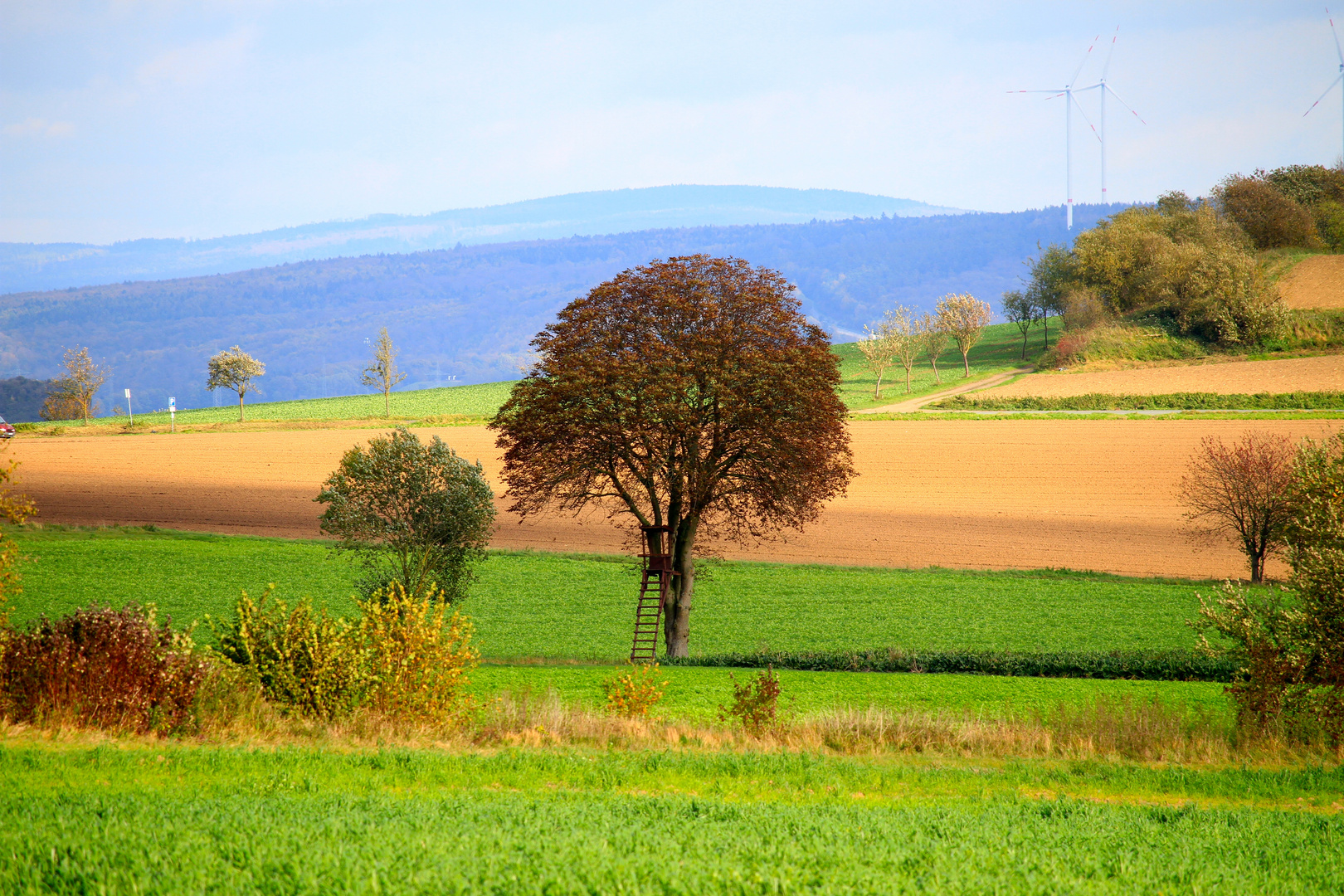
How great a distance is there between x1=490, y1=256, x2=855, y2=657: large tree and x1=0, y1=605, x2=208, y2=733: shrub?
1207 centimetres

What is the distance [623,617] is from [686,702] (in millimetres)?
12615

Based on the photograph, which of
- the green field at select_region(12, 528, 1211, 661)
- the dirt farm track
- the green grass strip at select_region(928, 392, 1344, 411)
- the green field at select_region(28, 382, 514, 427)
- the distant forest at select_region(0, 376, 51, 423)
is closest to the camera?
the green field at select_region(12, 528, 1211, 661)

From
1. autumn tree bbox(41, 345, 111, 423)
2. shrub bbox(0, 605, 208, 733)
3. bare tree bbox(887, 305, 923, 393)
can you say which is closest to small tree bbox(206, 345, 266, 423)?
autumn tree bbox(41, 345, 111, 423)

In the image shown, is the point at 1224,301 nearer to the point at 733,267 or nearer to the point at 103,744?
the point at 733,267

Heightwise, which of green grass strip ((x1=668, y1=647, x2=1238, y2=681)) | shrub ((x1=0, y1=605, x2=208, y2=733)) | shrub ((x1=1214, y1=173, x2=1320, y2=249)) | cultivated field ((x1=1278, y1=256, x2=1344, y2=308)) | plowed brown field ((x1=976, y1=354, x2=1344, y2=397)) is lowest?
green grass strip ((x1=668, y1=647, x2=1238, y2=681))

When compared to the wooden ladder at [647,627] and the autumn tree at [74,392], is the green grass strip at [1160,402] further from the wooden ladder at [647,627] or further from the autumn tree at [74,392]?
the autumn tree at [74,392]

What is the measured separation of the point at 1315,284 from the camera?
89000 mm

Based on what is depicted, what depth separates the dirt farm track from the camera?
126 ft

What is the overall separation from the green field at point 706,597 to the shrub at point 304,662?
11.8 meters

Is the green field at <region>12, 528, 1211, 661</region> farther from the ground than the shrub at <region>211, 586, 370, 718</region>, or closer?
closer

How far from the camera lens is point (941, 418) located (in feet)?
225

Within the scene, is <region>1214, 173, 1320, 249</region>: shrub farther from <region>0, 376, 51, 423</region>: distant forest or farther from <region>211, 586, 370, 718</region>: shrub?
<region>0, 376, 51, 423</region>: distant forest

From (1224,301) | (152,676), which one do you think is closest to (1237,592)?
(152,676)

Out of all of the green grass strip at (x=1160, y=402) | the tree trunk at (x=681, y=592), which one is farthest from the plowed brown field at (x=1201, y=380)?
the tree trunk at (x=681, y=592)
